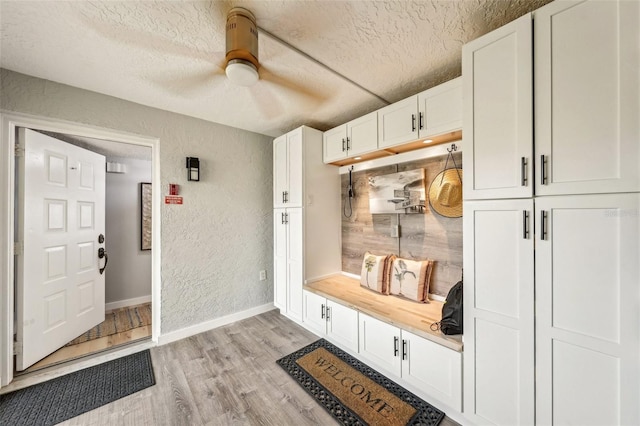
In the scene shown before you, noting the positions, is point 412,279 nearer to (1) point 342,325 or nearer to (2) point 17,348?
(1) point 342,325

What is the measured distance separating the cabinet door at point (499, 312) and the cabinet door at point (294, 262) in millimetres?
1651

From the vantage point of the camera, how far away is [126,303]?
3445mm

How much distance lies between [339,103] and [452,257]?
1791 millimetres

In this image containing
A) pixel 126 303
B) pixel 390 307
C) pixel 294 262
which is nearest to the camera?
pixel 390 307

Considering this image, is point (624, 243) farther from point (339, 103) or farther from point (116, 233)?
point (116, 233)

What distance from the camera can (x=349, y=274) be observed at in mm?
2881

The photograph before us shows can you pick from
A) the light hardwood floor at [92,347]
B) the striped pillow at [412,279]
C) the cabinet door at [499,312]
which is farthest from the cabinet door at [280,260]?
the cabinet door at [499,312]

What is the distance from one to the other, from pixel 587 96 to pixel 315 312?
8.20ft

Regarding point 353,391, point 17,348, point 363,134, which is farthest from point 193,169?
point 353,391

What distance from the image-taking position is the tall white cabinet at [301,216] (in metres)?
2.64

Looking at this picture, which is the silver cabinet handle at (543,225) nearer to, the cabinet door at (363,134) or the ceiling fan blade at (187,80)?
the cabinet door at (363,134)

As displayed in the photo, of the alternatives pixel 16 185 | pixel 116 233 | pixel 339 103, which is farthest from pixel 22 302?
pixel 339 103

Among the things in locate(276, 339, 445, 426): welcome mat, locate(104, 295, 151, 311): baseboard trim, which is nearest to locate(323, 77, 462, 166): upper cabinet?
locate(276, 339, 445, 426): welcome mat

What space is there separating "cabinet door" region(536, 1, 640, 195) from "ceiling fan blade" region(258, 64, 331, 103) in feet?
4.88
